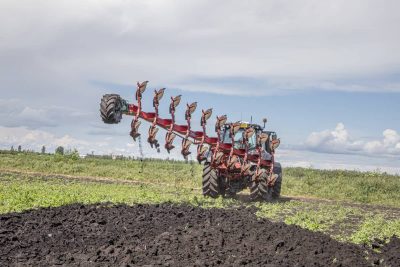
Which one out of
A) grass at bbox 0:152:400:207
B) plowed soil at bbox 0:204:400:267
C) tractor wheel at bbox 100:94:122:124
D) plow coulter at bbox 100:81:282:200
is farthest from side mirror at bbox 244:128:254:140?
grass at bbox 0:152:400:207

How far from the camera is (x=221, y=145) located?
17625 millimetres

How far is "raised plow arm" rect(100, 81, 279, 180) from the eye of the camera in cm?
1536

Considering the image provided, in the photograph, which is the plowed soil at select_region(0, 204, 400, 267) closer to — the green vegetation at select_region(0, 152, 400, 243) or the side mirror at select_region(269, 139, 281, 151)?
the green vegetation at select_region(0, 152, 400, 243)

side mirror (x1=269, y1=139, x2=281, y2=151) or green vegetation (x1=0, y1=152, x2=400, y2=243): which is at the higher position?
side mirror (x1=269, y1=139, x2=281, y2=151)

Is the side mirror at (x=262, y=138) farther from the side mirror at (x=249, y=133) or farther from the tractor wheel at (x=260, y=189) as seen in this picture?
the tractor wheel at (x=260, y=189)

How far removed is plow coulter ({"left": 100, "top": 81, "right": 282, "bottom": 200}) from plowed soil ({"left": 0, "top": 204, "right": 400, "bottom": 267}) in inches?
120

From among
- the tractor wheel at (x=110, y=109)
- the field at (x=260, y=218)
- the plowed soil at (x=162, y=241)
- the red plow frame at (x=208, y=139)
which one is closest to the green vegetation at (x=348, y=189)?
the field at (x=260, y=218)

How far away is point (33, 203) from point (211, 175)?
5865mm

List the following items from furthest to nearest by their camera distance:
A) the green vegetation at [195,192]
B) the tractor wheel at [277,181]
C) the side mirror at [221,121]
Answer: the tractor wheel at [277,181]
the side mirror at [221,121]
the green vegetation at [195,192]

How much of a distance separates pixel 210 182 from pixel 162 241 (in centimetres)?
954

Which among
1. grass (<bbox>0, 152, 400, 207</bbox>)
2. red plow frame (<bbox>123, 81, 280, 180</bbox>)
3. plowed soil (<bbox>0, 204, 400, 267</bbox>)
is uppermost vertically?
red plow frame (<bbox>123, 81, 280, 180</bbox>)

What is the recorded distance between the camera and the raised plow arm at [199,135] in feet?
50.4

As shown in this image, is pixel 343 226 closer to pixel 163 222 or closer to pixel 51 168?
pixel 163 222

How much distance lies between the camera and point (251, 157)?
1833cm
